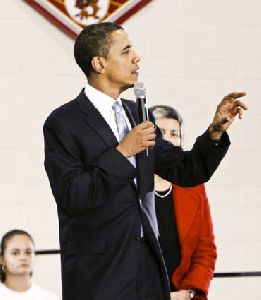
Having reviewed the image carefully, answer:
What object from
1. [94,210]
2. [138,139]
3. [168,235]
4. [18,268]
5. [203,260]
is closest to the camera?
[138,139]

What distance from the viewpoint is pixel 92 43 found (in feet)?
7.52

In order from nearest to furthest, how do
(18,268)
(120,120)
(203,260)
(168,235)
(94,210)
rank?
(94,210), (120,120), (168,235), (203,260), (18,268)

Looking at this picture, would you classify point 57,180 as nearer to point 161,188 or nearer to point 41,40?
point 161,188

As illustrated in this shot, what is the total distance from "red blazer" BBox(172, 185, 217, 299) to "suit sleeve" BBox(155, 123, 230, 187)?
2.04 feet

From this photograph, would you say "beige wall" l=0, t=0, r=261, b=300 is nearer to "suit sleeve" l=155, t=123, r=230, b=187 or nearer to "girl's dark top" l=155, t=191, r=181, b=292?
"girl's dark top" l=155, t=191, r=181, b=292

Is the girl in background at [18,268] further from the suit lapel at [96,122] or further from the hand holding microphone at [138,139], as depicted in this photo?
the hand holding microphone at [138,139]

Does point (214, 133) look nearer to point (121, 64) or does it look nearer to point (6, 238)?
point (121, 64)

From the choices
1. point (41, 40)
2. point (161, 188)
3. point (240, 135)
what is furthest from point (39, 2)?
point (161, 188)

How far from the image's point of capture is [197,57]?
13.1 ft

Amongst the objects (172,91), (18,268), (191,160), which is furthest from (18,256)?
(191,160)

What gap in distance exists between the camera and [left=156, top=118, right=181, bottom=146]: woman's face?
3066mm

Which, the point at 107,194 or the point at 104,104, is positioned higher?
the point at 104,104

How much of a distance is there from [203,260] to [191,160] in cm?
81

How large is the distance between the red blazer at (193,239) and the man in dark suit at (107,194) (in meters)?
0.74
